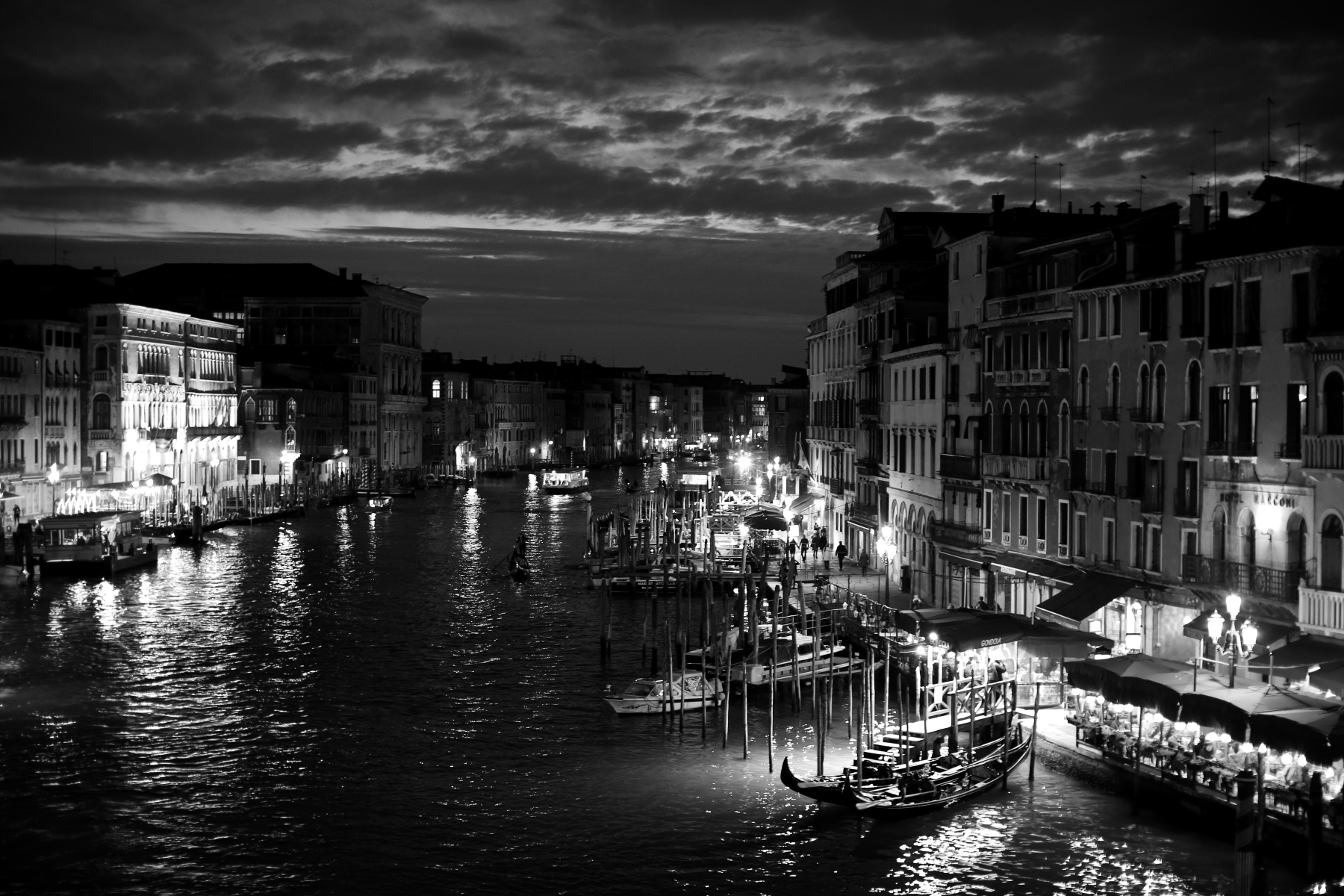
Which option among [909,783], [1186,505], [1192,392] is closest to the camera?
[909,783]

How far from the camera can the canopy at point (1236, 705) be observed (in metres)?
19.0

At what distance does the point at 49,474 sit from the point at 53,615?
22.2 meters

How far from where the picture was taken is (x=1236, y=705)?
19219mm

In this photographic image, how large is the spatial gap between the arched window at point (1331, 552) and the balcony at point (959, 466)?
41.0ft

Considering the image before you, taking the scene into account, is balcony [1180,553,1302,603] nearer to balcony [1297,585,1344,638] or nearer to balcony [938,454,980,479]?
balcony [1297,585,1344,638]

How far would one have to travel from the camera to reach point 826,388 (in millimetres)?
53500

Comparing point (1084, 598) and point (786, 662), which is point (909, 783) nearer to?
point (1084, 598)

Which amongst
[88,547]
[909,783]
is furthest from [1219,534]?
[88,547]

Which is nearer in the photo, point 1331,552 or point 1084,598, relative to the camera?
point 1331,552

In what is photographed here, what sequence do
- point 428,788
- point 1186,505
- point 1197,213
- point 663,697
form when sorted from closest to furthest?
point 428,788 < point 1186,505 < point 1197,213 < point 663,697

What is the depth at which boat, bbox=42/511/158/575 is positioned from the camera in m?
48.5

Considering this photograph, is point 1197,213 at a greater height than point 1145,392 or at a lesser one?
greater

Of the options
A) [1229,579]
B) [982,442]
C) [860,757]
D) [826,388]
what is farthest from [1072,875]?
[826,388]

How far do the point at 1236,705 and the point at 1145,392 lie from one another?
30.0 feet
